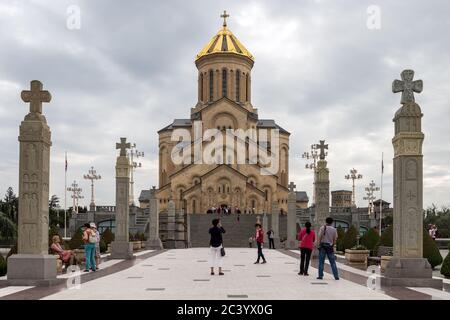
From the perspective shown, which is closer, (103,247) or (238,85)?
(103,247)

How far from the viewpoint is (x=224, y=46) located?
214 ft

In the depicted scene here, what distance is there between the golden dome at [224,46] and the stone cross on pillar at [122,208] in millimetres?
43400

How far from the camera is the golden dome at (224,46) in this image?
64438 mm

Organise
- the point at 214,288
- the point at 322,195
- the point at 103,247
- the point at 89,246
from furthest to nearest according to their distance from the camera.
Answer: the point at 103,247, the point at 322,195, the point at 89,246, the point at 214,288

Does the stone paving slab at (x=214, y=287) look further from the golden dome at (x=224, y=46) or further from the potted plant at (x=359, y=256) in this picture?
the golden dome at (x=224, y=46)

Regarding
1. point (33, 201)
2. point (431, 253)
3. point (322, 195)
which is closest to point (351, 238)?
point (322, 195)

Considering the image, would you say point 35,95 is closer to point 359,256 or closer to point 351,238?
point 359,256

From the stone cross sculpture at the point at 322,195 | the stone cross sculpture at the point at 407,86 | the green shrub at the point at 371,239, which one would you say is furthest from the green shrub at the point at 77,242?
the stone cross sculpture at the point at 407,86

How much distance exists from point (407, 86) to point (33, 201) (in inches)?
318

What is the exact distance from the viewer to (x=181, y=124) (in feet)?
225

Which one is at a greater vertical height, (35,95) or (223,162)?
(223,162)
